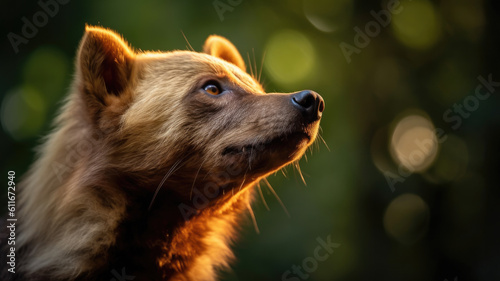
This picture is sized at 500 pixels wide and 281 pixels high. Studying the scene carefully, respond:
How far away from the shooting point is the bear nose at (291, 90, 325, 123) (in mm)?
2516

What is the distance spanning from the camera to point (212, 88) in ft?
9.43

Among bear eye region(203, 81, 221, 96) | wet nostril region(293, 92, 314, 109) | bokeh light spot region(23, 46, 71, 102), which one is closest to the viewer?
wet nostril region(293, 92, 314, 109)

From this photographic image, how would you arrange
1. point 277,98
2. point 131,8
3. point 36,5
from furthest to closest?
point 131,8
point 36,5
point 277,98

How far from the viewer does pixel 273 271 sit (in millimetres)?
5332

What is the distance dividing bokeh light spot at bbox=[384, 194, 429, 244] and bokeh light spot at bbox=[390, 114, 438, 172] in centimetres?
44

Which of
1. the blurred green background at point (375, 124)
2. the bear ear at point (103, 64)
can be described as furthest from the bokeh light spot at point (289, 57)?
the bear ear at point (103, 64)

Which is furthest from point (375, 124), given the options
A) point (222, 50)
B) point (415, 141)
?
point (222, 50)

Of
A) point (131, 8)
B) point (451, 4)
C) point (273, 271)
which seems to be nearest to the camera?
point (131, 8)

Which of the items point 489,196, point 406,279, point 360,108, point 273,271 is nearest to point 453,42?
point 360,108

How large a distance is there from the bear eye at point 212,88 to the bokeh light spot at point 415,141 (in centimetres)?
346

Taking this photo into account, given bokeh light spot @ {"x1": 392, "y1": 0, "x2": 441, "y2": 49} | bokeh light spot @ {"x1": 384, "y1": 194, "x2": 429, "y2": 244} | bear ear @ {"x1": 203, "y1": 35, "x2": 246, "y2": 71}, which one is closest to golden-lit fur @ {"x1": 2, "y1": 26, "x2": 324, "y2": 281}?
bear ear @ {"x1": 203, "y1": 35, "x2": 246, "y2": 71}

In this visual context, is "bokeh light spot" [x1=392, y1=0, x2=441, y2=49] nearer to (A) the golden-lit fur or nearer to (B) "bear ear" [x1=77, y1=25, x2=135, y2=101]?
(A) the golden-lit fur

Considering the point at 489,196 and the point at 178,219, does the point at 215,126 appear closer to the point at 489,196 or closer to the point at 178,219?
the point at 178,219

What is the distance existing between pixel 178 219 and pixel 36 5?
2763 mm
